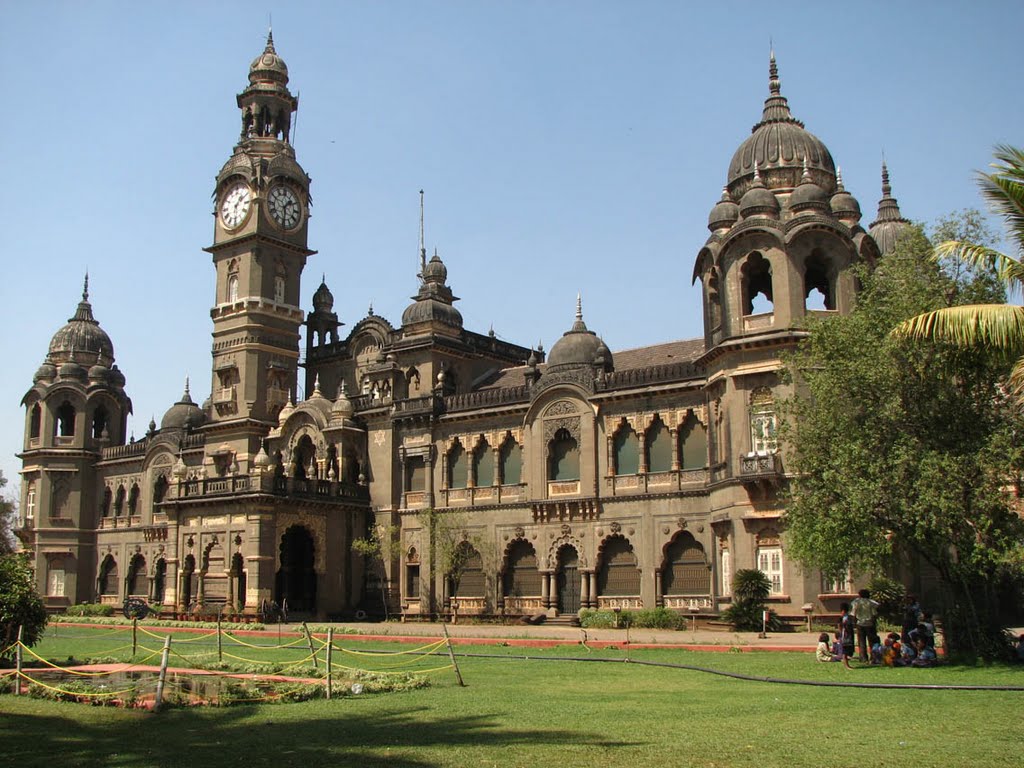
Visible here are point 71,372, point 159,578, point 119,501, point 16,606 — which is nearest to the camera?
point 16,606

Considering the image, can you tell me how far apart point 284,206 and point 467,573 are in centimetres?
2251

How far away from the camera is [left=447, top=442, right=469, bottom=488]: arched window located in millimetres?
45903

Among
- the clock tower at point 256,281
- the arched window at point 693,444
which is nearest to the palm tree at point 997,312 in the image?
the arched window at point 693,444

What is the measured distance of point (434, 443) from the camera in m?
46.7

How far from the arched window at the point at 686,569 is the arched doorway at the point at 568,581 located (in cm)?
412

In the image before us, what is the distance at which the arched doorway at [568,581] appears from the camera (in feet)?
136

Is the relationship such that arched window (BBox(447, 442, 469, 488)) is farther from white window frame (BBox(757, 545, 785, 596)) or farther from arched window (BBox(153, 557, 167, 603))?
arched window (BBox(153, 557, 167, 603))

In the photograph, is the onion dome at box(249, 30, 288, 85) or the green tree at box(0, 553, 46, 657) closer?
the green tree at box(0, 553, 46, 657)

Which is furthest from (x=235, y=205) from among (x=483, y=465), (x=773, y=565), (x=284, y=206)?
(x=773, y=565)

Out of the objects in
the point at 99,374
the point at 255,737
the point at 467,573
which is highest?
the point at 99,374

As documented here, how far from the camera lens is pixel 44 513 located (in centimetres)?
6169

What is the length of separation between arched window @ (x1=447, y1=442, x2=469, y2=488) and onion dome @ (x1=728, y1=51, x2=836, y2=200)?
633 inches

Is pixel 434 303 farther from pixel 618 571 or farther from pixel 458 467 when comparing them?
pixel 618 571

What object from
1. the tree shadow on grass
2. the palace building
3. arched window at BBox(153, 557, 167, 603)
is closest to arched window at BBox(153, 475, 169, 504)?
the palace building
